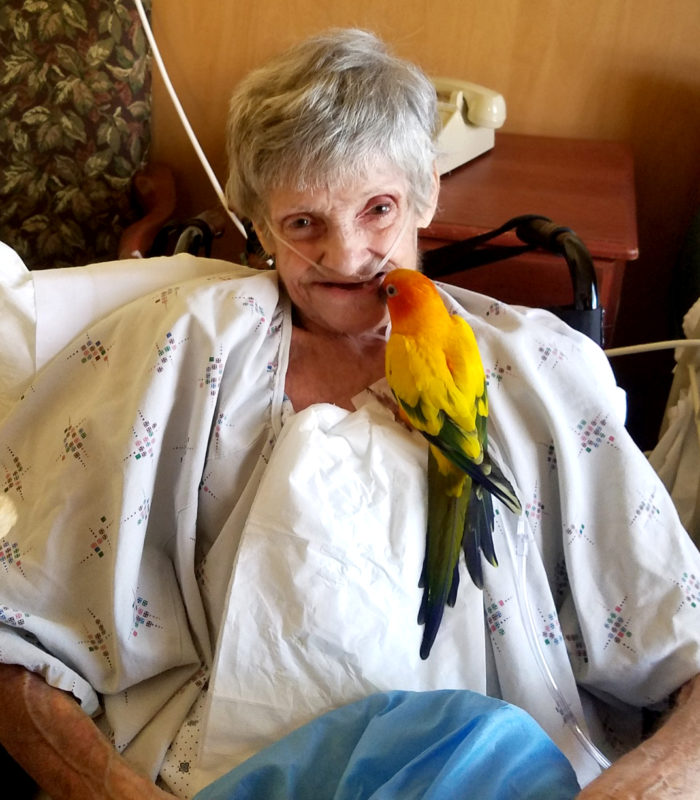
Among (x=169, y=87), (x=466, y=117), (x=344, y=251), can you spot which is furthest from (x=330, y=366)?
(x=169, y=87)

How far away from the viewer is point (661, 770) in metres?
0.76

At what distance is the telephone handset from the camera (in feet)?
5.06

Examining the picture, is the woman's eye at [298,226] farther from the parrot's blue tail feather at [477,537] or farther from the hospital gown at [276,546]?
the parrot's blue tail feather at [477,537]

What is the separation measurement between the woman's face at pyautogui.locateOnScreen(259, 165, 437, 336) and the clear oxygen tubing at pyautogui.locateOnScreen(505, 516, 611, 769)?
34 centimetres

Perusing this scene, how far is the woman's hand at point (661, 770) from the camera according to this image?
0.73 meters

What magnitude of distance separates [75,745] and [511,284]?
37.7 inches

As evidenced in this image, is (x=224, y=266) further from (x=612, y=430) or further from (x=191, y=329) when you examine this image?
(x=612, y=430)

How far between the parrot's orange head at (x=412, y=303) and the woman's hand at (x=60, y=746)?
1.83 feet

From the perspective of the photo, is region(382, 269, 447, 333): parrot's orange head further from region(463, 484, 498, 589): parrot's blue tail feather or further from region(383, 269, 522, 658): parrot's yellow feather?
region(463, 484, 498, 589): parrot's blue tail feather

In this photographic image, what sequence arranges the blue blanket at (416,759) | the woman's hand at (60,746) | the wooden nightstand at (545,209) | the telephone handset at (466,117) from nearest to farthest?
the blue blanket at (416,759) < the woman's hand at (60,746) < the wooden nightstand at (545,209) < the telephone handset at (466,117)

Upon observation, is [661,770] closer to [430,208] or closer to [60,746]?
[60,746]

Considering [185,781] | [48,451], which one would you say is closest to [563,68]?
[48,451]

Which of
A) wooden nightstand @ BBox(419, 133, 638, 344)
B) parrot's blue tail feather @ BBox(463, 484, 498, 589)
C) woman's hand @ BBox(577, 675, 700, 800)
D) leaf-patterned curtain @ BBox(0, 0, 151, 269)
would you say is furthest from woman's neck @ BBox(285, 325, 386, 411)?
leaf-patterned curtain @ BBox(0, 0, 151, 269)

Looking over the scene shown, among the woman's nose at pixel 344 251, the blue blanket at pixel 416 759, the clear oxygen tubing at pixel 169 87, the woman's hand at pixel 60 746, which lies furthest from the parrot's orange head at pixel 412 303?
the clear oxygen tubing at pixel 169 87
